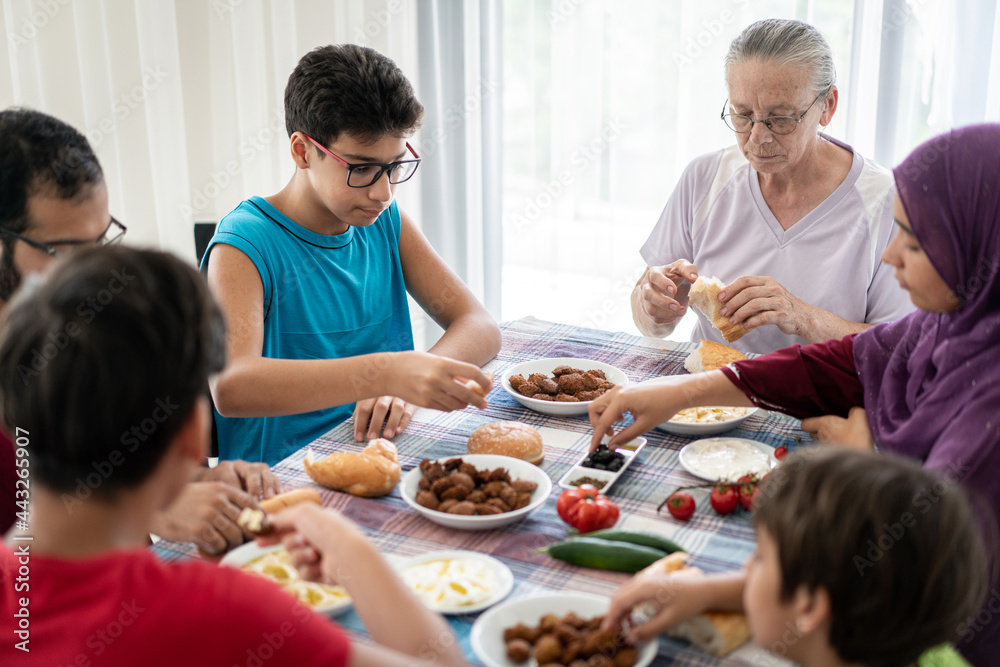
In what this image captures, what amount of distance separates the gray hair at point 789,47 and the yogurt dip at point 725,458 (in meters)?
1.31

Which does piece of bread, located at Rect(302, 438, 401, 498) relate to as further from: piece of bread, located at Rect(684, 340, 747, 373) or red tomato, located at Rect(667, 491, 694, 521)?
piece of bread, located at Rect(684, 340, 747, 373)

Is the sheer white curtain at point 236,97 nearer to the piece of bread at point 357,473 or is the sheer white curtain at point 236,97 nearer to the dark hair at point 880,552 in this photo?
the piece of bread at point 357,473

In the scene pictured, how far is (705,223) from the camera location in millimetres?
3125

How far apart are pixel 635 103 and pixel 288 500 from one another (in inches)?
133

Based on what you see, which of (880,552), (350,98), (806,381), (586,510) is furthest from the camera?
(350,98)

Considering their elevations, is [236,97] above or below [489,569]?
above

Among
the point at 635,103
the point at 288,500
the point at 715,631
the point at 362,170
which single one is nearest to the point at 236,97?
the point at 635,103

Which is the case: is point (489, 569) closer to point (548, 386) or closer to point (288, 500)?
point (288, 500)

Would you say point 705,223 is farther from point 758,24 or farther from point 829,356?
point 829,356

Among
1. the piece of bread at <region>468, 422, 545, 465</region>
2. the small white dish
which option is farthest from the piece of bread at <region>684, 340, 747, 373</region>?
the piece of bread at <region>468, 422, 545, 465</region>

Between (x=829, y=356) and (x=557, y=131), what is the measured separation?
114 inches

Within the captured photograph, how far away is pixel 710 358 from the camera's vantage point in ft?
8.30

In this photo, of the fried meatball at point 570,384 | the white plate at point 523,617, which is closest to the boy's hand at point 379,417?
the fried meatball at point 570,384

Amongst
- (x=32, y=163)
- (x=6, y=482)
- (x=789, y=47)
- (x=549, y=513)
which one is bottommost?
(x=549, y=513)
